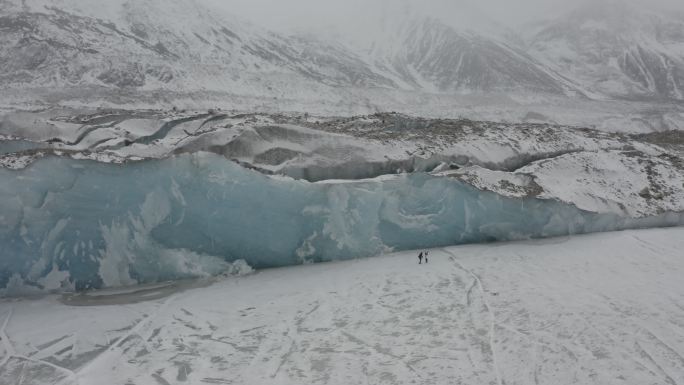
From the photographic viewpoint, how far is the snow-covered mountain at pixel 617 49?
246 ft

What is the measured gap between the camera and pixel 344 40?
96.1m

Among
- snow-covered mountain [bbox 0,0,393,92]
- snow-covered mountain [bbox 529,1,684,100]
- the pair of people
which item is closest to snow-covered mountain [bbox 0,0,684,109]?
snow-covered mountain [bbox 0,0,393,92]

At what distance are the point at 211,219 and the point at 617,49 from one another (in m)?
94.7

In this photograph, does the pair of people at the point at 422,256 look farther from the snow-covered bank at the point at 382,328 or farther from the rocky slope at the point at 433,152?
the rocky slope at the point at 433,152

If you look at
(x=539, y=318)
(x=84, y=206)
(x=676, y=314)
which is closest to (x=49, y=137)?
(x=84, y=206)

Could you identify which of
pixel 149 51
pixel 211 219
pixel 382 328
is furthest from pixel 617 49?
pixel 382 328

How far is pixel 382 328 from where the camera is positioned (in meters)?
7.87

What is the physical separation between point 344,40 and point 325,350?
94150 millimetres

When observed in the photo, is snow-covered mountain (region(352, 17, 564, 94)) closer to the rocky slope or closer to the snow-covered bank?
the rocky slope

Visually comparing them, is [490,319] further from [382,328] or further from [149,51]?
[149,51]

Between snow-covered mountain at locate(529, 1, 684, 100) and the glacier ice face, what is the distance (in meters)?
70.1

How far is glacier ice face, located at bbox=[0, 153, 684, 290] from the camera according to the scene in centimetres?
899

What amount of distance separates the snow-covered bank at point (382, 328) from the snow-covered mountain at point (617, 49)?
7224 centimetres

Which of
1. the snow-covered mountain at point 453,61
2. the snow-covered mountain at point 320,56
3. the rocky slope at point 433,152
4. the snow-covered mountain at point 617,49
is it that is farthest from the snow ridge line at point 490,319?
the snow-covered mountain at point 617,49
